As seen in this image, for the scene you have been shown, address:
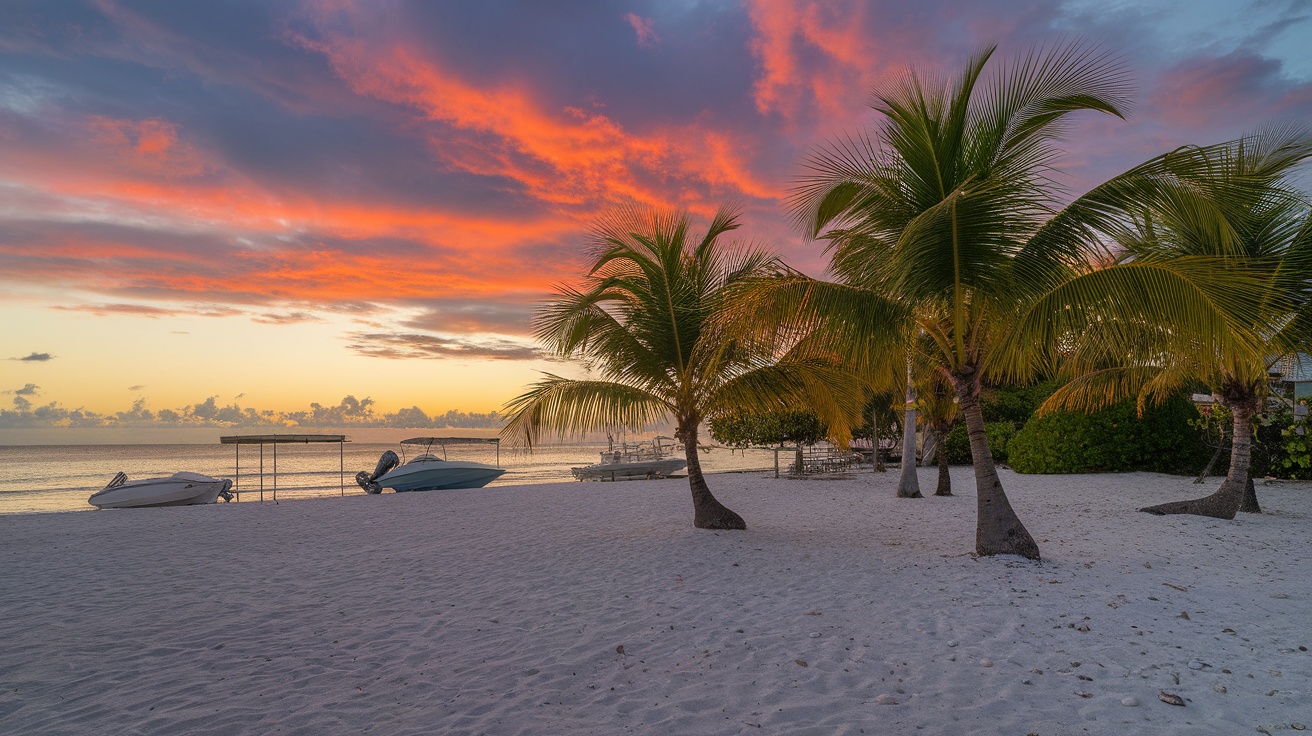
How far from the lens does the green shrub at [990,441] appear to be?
23.2 meters

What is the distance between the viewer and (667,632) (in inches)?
217

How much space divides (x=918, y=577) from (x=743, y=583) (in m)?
1.96

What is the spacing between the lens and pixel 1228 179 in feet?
21.7

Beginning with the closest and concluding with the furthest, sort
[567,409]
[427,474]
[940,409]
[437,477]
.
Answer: [567,409], [940,409], [427,474], [437,477]

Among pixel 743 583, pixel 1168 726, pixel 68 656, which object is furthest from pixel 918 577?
pixel 68 656

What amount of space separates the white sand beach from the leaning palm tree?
6.27 feet

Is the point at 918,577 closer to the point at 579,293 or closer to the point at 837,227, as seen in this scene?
the point at 837,227

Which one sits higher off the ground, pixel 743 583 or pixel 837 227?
pixel 837 227

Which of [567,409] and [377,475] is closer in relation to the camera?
[567,409]

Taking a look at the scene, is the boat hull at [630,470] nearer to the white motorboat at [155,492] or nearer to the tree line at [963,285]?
the white motorboat at [155,492]

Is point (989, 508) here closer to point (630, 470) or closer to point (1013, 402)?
point (1013, 402)

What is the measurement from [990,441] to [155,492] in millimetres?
27570

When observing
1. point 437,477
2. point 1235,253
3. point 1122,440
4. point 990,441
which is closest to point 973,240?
point 1235,253

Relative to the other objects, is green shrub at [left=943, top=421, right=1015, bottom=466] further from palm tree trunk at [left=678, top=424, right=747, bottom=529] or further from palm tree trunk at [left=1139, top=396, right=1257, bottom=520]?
palm tree trunk at [left=678, top=424, right=747, bottom=529]
